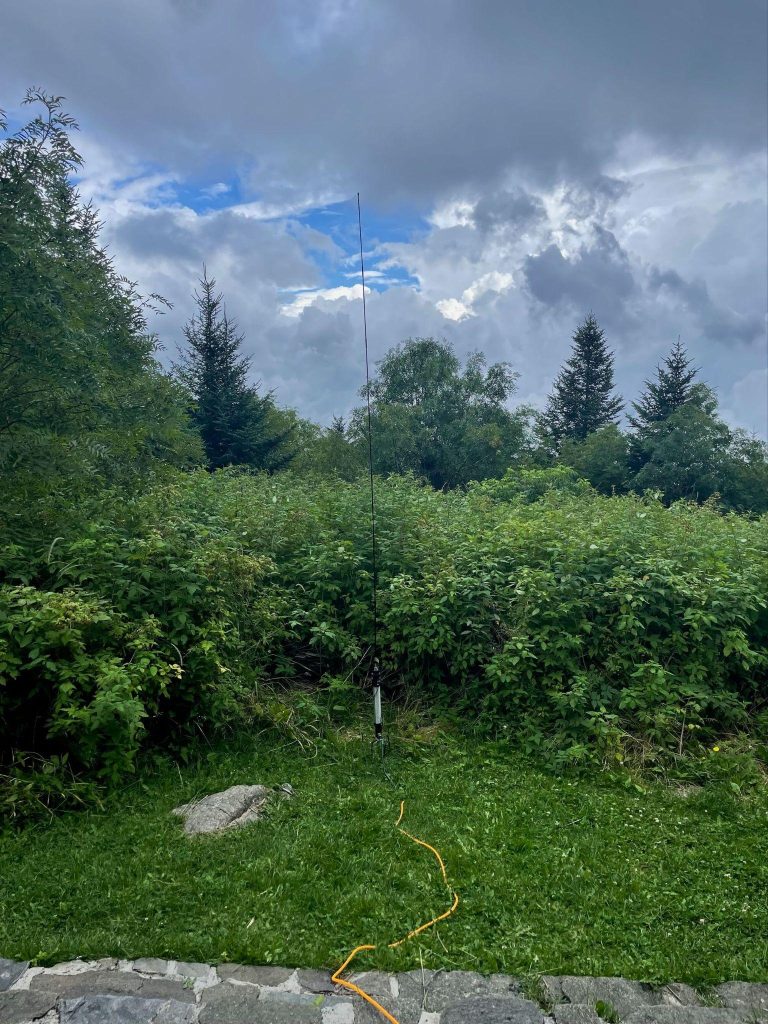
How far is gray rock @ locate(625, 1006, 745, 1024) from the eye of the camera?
239 cm

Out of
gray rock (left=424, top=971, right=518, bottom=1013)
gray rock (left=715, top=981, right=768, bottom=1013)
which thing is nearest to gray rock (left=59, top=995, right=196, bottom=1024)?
gray rock (left=424, top=971, right=518, bottom=1013)

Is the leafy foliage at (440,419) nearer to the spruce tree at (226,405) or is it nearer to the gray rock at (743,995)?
the spruce tree at (226,405)

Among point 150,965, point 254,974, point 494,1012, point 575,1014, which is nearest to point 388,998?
point 494,1012

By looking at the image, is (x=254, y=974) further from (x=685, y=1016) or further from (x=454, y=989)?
(x=685, y=1016)

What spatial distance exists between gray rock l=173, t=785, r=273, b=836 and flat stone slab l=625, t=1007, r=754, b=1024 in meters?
2.08

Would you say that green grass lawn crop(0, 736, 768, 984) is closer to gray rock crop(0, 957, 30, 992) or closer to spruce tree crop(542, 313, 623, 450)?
Answer: gray rock crop(0, 957, 30, 992)

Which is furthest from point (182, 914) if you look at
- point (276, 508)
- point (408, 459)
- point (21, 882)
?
point (408, 459)

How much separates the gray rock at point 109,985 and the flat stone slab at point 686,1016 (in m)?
1.56

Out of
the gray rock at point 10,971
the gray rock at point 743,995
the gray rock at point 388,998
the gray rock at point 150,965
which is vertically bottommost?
the gray rock at point 743,995

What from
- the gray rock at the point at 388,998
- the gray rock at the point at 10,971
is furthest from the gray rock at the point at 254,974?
the gray rock at the point at 10,971

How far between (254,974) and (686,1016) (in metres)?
1.52

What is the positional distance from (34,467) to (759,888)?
506 cm

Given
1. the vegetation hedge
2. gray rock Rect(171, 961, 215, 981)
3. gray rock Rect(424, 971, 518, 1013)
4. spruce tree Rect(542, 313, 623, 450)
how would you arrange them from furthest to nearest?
spruce tree Rect(542, 313, 623, 450) < the vegetation hedge < gray rock Rect(171, 961, 215, 981) < gray rock Rect(424, 971, 518, 1013)

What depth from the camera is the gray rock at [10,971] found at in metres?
2.56
